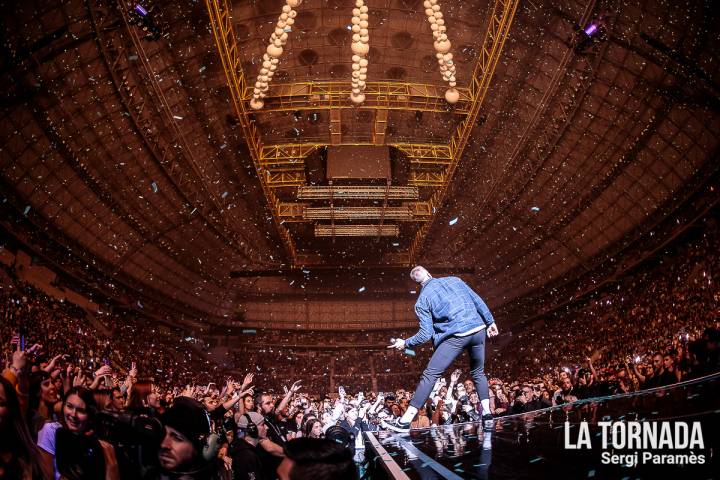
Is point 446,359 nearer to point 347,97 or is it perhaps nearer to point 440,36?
point 440,36

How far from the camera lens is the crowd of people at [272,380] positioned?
2.21 metres

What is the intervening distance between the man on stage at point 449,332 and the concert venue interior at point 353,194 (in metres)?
0.31

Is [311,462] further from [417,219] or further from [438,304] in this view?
[417,219]

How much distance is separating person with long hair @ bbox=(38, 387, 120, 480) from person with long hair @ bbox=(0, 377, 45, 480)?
1.73ft

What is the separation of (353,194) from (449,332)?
12169 mm

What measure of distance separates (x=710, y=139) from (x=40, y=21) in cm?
1775

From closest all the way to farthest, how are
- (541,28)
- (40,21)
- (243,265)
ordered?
(40,21) < (541,28) < (243,265)

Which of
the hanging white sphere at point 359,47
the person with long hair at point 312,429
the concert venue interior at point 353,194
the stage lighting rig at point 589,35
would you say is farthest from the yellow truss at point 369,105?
the person with long hair at point 312,429

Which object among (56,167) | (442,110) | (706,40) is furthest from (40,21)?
(706,40)

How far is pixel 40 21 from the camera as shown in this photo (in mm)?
11508

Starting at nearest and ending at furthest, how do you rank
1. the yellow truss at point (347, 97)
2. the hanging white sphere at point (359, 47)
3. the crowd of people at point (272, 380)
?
the crowd of people at point (272, 380) → the hanging white sphere at point (359, 47) → the yellow truss at point (347, 97)

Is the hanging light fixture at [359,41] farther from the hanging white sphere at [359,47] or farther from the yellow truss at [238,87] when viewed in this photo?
the yellow truss at [238,87]

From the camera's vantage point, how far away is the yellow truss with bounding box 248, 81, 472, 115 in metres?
13.8

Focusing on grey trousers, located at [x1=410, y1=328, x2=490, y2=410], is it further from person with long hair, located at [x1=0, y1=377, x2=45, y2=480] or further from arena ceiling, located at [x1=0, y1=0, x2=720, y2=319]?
arena ceiling, located at [x1=0, y1=0, x2=720, y2=319]
